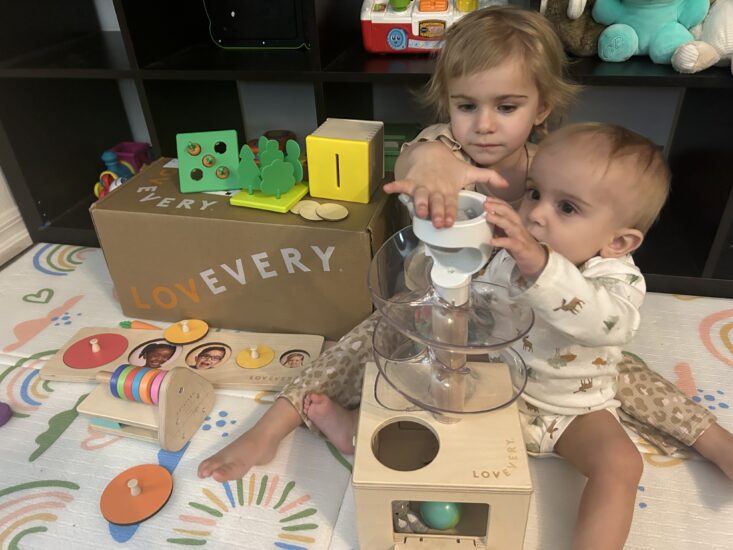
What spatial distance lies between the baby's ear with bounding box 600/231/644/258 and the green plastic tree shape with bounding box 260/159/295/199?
529 millimetres

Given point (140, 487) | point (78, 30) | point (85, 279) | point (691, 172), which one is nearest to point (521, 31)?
point (691, 172)

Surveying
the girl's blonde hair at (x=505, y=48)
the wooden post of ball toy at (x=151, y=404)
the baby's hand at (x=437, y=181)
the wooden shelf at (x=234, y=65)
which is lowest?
the wooden post of ball toy at (x=151, y=404)

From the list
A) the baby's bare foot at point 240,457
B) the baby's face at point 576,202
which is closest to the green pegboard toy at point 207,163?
the baby's bare foot at point 240,457

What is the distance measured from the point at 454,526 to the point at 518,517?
100 mm

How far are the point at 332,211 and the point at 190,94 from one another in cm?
57

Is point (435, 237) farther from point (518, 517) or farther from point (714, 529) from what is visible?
point (714, 529)

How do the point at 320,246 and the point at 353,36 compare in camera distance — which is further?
the point at 353,36

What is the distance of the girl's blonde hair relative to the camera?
0.86 meters

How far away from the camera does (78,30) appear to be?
1445 mm

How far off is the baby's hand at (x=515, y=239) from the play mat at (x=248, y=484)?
0.36 m

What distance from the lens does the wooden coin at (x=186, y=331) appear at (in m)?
1.09

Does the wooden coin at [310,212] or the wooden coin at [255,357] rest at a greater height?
the wooden coin at [310,212]

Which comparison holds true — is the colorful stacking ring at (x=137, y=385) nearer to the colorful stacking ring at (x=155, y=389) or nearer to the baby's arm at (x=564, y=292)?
the colorful stacking ring at (x=155, y=389)

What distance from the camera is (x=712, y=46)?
100 cm
